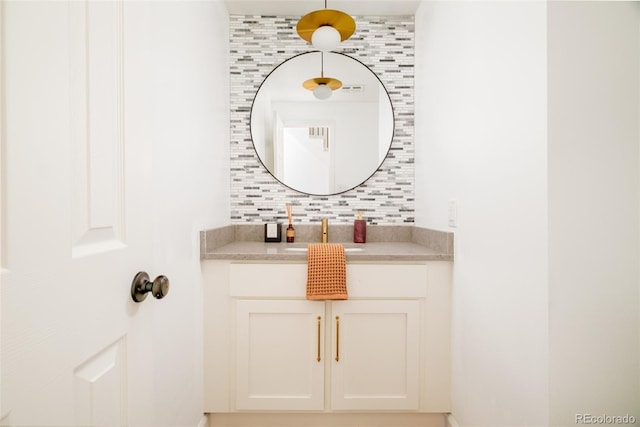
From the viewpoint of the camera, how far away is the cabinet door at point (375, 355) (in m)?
1.59

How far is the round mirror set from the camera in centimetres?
212

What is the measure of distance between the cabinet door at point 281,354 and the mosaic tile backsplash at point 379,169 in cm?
69

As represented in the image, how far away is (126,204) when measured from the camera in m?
0.71

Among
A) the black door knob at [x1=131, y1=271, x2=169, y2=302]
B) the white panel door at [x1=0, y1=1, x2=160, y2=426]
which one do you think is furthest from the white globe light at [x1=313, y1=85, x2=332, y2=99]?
the black door knob at [x1=131, y1=271, x2=169, y2=302]

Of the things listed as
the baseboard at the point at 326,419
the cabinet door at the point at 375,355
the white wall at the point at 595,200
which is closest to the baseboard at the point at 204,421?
the baseboard at the point at 326,419

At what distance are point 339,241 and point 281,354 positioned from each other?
758 millimetres

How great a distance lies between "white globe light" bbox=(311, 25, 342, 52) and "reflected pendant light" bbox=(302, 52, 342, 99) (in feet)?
0.90

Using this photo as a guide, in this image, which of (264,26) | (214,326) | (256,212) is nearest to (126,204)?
(214,326)

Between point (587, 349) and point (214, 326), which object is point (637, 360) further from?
point (214, 326)

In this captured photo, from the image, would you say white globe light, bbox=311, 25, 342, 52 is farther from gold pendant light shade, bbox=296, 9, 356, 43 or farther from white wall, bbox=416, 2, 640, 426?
white wall, bbox=416, 2, 640, 426

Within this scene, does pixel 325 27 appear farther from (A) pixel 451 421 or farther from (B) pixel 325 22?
(A) pixel 451 421

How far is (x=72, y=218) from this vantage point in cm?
56

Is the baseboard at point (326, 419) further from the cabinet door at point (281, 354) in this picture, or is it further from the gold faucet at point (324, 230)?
the gold faucet at point (324, 230)

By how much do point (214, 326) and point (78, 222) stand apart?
3.75 feet
